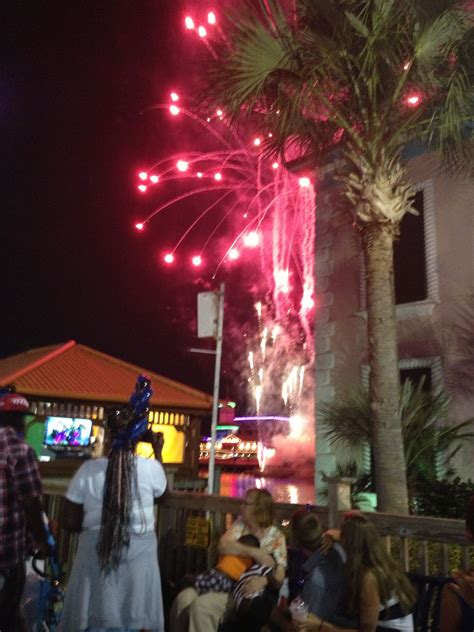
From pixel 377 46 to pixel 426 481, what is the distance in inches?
229

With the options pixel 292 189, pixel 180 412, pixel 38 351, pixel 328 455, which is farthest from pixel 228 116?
pixel 38 351

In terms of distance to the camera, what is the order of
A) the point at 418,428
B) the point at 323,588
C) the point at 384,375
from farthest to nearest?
the point at 418,428, the point at 384,375, the point at 323,588

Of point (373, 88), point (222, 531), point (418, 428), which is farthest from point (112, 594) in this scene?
point (373, 88)

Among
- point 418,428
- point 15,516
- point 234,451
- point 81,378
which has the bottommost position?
point 15,516

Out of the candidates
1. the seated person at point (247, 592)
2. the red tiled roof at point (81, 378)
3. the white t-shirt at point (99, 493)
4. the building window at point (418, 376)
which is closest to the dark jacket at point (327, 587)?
the seated person at point (247, 592)

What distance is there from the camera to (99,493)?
3.38m

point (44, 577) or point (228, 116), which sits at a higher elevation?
point (228, 116)

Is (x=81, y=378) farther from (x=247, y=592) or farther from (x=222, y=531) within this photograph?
(x=247, y=592)

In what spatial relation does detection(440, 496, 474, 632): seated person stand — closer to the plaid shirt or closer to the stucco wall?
the plaid shirt

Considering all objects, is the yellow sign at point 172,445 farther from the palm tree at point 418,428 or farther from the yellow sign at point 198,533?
the yellow sign at point 198,533

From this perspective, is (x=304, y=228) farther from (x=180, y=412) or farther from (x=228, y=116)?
(x=228, y=116)

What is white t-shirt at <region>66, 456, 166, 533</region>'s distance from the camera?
11.0ft

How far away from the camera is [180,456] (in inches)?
709

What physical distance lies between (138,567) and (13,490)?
0.91 m
